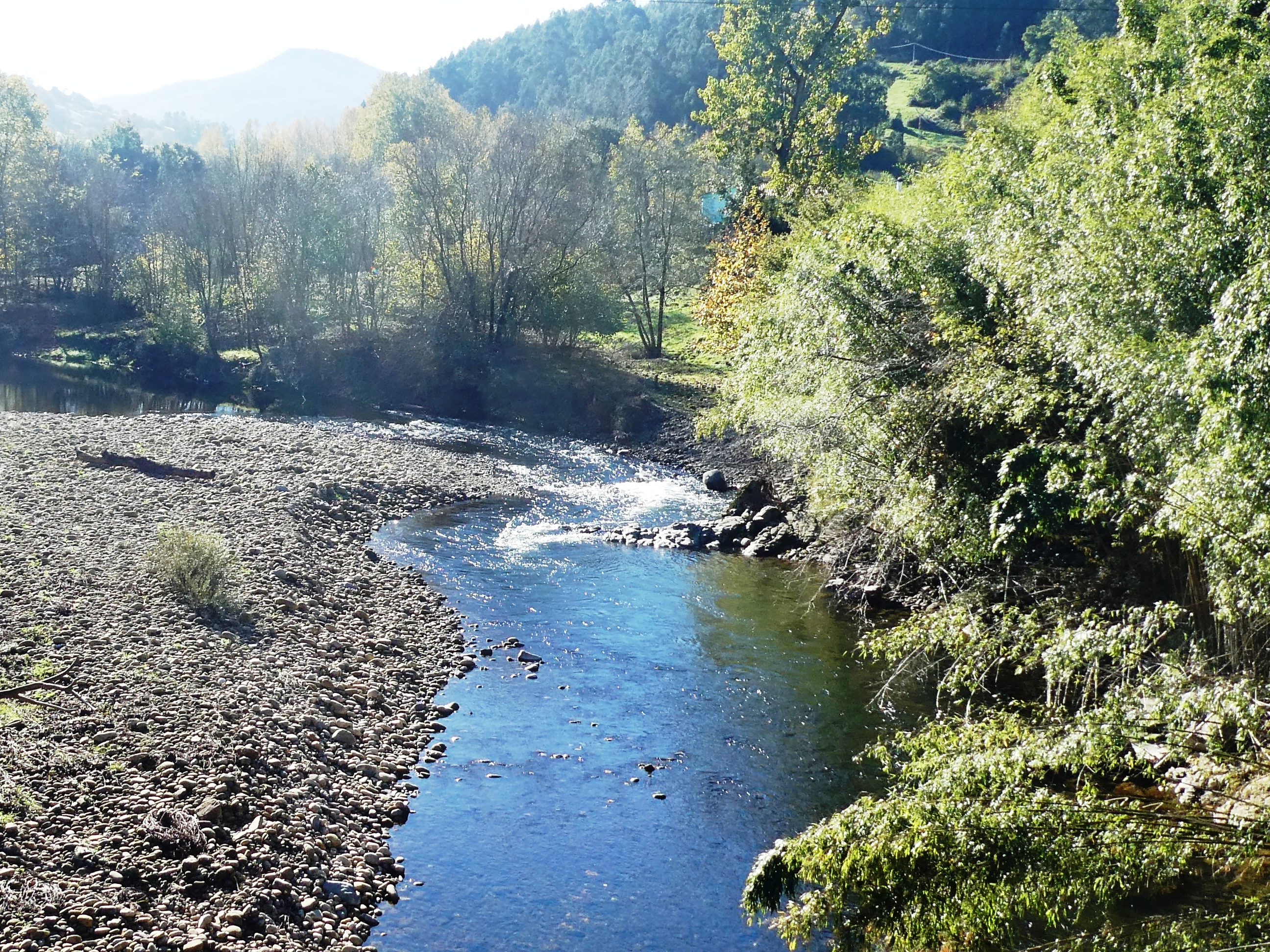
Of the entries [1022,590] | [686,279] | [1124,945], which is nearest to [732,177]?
[686,279]

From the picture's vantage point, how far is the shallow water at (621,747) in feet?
34.6

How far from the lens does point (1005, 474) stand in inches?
502

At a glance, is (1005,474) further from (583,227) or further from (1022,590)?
(583,227)

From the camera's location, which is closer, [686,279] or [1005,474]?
[1005,474]

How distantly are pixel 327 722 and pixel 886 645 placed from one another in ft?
24.4

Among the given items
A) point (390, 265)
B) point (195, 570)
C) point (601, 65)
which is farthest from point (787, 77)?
point (601, 65)

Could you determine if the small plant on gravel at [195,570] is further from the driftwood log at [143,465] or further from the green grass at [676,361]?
the green grass at [676,361]

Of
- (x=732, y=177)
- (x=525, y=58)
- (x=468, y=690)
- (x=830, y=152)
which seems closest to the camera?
(x=468, y=690)

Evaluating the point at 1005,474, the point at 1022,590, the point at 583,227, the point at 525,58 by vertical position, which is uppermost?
the point at 525,58

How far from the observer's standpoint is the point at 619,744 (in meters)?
14.4

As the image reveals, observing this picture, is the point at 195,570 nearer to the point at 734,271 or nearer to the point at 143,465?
the point at 143,465

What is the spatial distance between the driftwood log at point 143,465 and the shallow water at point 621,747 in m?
5.87

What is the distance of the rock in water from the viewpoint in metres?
33.1

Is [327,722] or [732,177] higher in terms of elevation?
[732,177]
